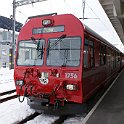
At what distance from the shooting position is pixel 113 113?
7820 millimetres

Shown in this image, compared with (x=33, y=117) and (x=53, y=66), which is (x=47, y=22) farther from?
(x=33, y=117)

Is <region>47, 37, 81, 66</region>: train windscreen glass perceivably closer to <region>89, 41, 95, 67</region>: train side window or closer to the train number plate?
the train number plate

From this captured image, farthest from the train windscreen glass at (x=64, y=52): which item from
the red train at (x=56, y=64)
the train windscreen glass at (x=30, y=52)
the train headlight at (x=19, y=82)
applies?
the train headlight at (x=19, y=82)

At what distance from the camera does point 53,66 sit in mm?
7406

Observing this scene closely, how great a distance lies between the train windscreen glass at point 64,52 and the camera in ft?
23.9

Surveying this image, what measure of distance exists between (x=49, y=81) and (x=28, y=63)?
99 centimetres

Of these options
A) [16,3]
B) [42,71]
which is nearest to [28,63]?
[42,71]

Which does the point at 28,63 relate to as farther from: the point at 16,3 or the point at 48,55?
the point at 16,3

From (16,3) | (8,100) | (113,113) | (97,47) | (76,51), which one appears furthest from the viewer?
(16,3)

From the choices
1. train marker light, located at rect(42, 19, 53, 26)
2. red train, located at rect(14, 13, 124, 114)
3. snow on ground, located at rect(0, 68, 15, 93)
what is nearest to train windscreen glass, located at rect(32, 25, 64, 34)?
red train, located at rect(14, 13, 124, 114)

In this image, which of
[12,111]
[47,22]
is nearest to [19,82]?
[12,111]

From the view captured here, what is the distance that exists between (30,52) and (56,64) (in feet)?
3.31

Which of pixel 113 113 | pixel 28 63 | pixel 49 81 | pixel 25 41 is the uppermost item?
pixel 25 41

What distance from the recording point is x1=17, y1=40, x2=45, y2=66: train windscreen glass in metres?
7.74
